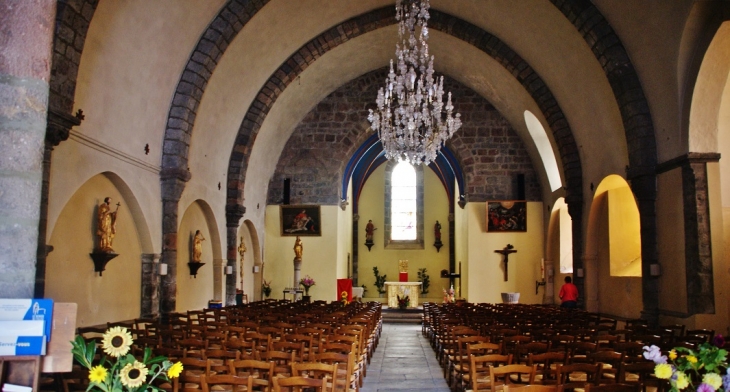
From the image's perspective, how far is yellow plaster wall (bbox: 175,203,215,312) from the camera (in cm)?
1506

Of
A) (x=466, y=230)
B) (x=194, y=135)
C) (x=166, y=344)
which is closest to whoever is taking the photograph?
(x=166, y=344)

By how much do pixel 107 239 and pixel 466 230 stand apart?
14.2m

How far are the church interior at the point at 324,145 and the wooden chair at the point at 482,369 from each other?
3.58m

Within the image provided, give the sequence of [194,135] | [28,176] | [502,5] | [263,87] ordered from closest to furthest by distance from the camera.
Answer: [28,176], [194,135], [502,5], [263,87]

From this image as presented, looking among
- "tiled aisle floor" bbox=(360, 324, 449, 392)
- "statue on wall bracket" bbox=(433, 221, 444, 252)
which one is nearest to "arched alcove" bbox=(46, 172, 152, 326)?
"tiled aisle floor" bbox=(360, 324, 449, 392)

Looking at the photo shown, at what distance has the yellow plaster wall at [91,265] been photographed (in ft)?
32.5

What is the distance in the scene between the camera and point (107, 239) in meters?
10.8

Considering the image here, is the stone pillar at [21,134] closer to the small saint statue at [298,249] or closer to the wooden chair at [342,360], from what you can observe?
the wooden chair at [342,360]

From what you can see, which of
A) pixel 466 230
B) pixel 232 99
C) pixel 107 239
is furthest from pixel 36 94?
pixel 466 230

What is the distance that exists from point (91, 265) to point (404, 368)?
17.5 ft

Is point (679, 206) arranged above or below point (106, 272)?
above

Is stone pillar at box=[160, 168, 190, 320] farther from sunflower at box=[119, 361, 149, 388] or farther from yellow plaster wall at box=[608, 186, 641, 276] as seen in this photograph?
sunflower at box=[119, 361, 149, 388]

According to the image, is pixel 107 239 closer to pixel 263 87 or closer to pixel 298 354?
pixel 298 354

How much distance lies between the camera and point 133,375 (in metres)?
3.52
